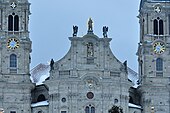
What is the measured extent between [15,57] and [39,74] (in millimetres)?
10008

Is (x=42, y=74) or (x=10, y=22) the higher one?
(x=10, y=22)

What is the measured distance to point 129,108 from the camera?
381 feet

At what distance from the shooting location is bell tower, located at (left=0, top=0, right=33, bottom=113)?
11525 cm

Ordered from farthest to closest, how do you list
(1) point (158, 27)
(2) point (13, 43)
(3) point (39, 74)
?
(3) point (39, 74), (1) point (158, 27), (2) point (13, 43)

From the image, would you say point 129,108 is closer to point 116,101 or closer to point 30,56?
point 116,101

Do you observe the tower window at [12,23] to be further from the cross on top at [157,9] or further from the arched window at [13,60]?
the cross on top at [157,9]

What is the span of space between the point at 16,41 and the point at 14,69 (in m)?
3.44

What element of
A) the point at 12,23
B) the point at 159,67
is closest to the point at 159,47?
the point at 159,67

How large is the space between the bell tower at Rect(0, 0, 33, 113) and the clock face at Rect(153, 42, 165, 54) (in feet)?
50.5

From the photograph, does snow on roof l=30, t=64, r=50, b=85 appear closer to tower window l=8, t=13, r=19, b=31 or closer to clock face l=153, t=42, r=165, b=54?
tower window l=8, t=13, r=19, b=31

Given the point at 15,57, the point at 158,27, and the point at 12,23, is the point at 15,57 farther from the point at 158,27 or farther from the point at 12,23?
the point at 158,27

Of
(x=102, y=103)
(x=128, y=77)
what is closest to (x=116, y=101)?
(x=102, y=103)

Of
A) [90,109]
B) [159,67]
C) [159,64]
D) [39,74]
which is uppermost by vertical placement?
[159,64]

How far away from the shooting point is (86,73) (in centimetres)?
11481
